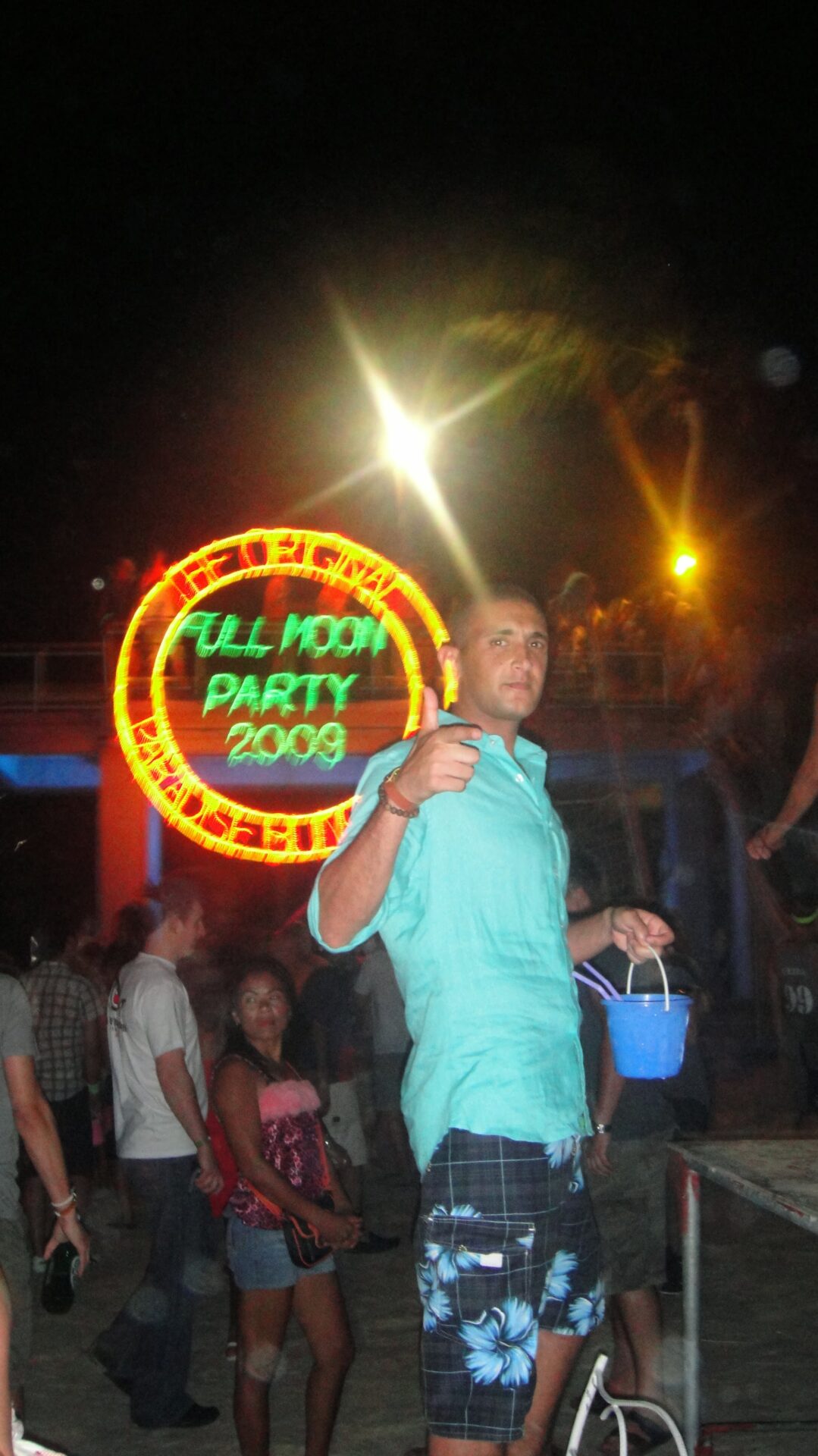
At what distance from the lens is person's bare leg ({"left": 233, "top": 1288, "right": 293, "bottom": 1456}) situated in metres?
4.24

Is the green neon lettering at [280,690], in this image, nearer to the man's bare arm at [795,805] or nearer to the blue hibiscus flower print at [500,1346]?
the man's bare arm at [795,805]

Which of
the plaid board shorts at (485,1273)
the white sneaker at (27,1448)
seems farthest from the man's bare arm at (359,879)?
the white sneaker at (27,1448)

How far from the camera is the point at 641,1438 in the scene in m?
4.67

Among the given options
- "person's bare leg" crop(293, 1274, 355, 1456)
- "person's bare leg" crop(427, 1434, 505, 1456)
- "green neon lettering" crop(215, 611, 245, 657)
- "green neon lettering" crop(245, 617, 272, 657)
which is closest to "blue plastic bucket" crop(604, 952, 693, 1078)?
"person's bare leg" crop(427, 1434, 505, 1456)

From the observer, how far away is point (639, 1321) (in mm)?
4609

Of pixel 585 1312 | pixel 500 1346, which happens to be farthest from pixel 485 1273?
pixel 585 1312

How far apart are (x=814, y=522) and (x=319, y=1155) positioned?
13.5 metres

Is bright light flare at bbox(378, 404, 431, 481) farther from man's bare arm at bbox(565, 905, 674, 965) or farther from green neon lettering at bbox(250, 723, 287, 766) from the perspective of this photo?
man's bare arm at bbox(565, 905, 674, 965)

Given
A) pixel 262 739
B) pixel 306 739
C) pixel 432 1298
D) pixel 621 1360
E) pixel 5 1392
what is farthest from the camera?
pixel 262 739

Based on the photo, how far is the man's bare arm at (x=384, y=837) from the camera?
2416 mm

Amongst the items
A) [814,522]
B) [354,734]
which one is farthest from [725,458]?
[354,734]

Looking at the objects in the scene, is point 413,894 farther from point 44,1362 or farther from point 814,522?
point 814,522

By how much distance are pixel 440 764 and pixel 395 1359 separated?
14.7 feet

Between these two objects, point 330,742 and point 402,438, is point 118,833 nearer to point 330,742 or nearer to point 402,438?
point 330,742
